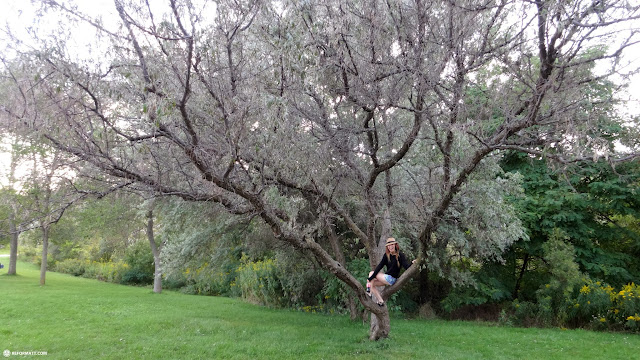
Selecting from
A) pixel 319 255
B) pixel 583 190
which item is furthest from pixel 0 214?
pixel 583 190

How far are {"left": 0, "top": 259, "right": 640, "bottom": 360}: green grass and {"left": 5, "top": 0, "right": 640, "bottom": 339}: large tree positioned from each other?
1.83 meters

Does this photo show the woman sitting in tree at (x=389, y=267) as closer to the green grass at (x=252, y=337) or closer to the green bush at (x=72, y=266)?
the green grass at (x=252, y=337)

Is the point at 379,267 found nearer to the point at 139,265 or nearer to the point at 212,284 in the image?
the point at 212,284

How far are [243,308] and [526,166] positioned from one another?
33.5 ft

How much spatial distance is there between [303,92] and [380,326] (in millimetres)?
4806

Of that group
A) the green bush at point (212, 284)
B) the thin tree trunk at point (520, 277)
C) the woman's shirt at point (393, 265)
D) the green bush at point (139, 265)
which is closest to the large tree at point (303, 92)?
the woman's shirt at point (393, 265)

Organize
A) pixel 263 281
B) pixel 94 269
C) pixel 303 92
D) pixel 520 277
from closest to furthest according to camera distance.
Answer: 1. pixel 303 92
2. pixel 263 281
3. pixel 520 277
4. pixel 94 269

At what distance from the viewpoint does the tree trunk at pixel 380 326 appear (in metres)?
7.24

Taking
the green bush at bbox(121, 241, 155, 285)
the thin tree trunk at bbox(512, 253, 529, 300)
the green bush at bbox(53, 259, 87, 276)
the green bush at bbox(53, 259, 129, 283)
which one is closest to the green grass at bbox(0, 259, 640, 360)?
the thin tree trunk at bbox(512, 253, 529, 300)

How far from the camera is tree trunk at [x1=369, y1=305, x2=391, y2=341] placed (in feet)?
23.8

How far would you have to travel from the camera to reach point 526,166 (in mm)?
12180

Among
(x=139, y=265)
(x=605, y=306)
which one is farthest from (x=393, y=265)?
(x=139, y=265)

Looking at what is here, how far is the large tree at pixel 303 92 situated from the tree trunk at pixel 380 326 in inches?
32.3

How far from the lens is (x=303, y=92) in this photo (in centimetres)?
529
